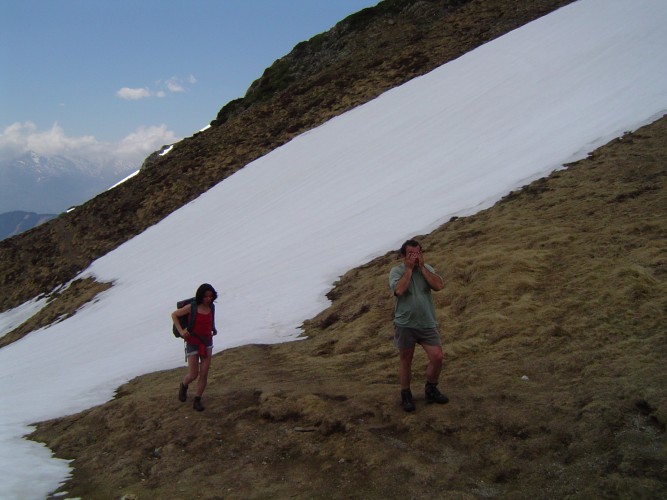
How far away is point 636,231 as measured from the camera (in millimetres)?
9219

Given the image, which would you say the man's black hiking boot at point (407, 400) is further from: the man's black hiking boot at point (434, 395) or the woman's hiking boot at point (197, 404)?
the woman's hiking boot at point (197, 404)

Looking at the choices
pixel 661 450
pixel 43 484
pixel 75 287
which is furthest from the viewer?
pixel 75 287

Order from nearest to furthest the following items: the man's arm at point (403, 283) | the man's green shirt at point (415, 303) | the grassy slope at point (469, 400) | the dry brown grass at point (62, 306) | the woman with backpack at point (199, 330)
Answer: the grassy slope at point (469, 400)
the man's arm at point (403, 283)
the man's green shirt at point (415, 303)
the woman with backpack at point (199, 330)
the dry brown grass at point (62, 306)

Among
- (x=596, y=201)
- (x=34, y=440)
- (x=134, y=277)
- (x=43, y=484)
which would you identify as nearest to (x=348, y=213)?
(x=596, y=201)

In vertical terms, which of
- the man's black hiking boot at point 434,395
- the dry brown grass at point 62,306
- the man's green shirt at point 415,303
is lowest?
the man's black hiking boot at point 434,395

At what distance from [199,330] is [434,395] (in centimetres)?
337

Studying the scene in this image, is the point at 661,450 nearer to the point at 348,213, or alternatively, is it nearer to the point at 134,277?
the point at 348,213

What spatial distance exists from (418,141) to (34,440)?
20.8 metres

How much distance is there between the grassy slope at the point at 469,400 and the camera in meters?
4.83

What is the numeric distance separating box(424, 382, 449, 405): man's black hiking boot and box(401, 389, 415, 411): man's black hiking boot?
197 mm

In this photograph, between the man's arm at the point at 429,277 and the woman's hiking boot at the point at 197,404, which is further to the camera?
the woman's hiking boot at the point at 197,404

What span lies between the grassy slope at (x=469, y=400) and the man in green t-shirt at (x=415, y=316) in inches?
10.9

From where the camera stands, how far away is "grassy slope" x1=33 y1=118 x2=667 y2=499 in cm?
483

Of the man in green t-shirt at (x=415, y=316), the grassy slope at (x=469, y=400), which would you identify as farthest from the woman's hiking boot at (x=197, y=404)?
the man in green t-shirt at (x=415, y=316)
